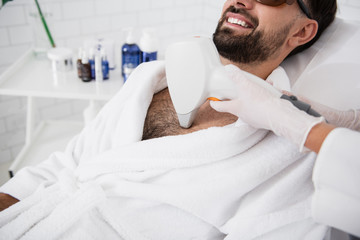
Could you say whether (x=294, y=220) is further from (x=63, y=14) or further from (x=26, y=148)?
(x=63, y=14)

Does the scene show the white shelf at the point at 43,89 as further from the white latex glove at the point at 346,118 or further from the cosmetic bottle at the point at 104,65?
the white latex glove at the point at 346,118

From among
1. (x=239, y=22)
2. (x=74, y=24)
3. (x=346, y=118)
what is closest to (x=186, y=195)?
(x=346, y=118)

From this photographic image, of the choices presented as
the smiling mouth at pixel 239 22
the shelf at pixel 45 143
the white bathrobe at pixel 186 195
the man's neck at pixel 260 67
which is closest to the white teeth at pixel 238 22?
the smiling mouth at pixel 239 22

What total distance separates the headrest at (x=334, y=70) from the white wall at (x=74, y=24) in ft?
1.36

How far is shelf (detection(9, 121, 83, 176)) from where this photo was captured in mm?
1451

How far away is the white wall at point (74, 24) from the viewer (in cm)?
166

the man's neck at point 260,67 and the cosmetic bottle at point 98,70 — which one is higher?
the man's neck at point 260,67

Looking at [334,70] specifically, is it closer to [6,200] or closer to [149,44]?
[149,44]

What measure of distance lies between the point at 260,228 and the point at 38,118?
1744 mm

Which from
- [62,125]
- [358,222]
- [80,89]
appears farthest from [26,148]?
[358,222]

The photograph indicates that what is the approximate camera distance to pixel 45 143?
1.60 metres

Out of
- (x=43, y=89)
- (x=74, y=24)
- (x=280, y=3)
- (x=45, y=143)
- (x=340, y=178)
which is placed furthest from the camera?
(x=74, y=24)

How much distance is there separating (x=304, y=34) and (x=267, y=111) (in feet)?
1.60

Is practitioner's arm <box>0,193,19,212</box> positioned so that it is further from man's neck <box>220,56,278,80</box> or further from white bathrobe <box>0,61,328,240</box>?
man's neck <box>220,56,278,80</box>
